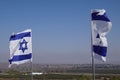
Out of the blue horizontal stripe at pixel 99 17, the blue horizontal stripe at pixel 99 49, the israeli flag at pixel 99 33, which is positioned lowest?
the blue horizontal stripe at pixel 99 49

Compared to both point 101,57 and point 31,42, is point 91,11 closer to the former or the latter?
point 101,57

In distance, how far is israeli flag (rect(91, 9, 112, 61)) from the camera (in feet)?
46.5

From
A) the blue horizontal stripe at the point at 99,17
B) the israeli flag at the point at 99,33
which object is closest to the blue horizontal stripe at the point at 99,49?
the israeli flag at the point at 99,33

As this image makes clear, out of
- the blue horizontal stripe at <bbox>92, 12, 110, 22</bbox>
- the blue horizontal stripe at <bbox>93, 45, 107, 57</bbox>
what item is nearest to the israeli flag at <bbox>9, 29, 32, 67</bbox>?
the blue horizontal stripe at <bbox>93, 45, 107, 57</bbox>

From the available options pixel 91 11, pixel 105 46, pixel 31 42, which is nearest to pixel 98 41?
pixel 105 46

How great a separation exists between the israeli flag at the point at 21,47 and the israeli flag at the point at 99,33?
4.24 metres

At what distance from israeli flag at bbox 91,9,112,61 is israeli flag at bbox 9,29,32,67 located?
13.9ft

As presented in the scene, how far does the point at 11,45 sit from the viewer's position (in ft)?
57.7

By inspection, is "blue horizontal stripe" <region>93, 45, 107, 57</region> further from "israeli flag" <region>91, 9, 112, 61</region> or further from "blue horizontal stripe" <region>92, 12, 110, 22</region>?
"blue horizontal stripe" <region>92, 12, 110, 22</region>

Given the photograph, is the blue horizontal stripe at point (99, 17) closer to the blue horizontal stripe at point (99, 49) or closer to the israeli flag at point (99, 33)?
the israeli flag at point (99, 33)

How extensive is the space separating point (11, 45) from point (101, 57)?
5.30 meters

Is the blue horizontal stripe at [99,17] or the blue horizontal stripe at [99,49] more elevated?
the blue horizontal stripe at [99,17]

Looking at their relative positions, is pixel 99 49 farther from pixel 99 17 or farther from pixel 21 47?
pixel 21 47

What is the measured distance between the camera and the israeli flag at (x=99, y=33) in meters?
14.2
